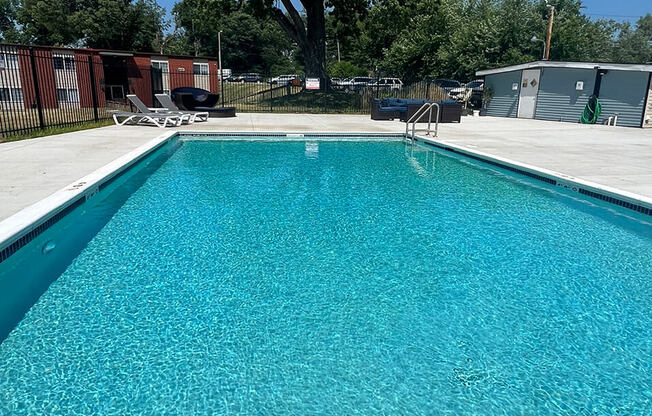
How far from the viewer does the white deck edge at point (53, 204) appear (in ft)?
11.7

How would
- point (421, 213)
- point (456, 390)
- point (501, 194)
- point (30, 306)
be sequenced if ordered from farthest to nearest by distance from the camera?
point (501, 194)
point (421, 213)
point (30, 306)
point (456, 390)

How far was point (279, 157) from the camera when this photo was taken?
935cm

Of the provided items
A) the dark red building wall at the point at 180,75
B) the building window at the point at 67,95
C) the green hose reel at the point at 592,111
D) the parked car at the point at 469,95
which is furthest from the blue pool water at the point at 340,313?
the building window at the point at 67,95

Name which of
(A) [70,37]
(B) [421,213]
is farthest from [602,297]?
(A) [70,37]

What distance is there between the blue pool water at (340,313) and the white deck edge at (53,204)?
1.02 ft

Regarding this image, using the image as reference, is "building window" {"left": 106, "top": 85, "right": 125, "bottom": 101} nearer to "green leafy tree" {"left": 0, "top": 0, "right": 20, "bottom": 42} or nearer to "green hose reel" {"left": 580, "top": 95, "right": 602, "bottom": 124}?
"green hose reel" {"left": 580, "top": 95, "right": 602, "bottom": 124}

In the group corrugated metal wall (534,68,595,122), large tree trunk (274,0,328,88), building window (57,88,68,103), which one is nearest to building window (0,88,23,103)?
building window (57,88,68,103)

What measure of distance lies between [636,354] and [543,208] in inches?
137

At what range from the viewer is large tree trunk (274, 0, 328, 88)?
72.9 ft

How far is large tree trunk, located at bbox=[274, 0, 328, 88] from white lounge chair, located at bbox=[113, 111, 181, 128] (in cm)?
1120

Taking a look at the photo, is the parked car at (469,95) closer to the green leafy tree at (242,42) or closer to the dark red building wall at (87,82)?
the dark red building wall at (87,82)

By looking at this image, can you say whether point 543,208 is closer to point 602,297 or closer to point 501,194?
point 501,194

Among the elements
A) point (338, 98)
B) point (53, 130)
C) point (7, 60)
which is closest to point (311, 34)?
point (338, 98)

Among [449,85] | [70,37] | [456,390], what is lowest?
[456,390]
